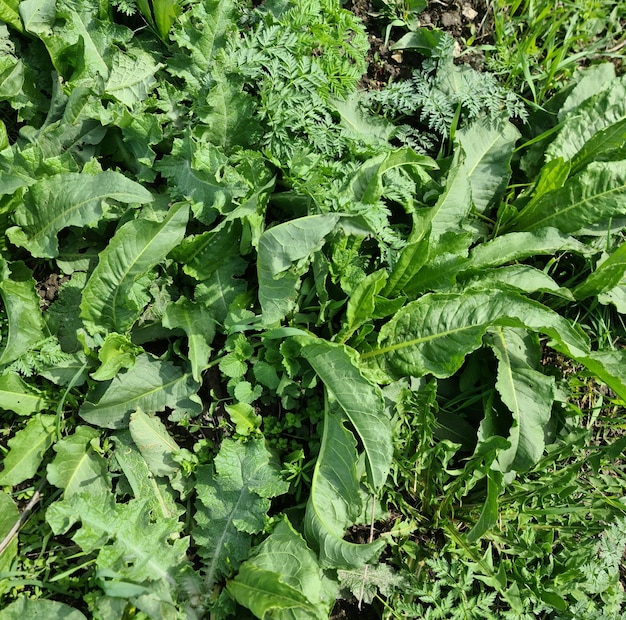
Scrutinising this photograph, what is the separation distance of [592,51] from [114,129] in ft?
8.71

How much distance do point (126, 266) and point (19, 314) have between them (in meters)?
0.44

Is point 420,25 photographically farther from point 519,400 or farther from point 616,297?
point 519,400

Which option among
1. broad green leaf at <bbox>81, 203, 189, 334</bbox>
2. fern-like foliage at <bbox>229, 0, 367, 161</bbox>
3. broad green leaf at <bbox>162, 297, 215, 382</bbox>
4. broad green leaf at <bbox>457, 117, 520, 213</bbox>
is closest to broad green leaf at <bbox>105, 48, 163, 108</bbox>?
fern-like foliage at <bbox>229, 0, 367, 161</bbox>

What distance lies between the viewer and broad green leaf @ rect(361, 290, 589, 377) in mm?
2385

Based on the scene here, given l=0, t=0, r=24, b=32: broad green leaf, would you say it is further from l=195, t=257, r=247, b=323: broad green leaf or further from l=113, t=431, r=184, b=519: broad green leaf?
l=113, t=431, r=184, b=519: broad green leaf

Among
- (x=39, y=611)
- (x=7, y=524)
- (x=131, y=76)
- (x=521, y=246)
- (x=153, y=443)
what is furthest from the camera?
(x=521, y=246)

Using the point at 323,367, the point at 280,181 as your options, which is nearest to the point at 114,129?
the point at 280,181

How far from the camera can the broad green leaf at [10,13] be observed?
8.19 feet

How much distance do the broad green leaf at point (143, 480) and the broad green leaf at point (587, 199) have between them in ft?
6.70

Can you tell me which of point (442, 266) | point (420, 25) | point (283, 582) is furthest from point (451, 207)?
point (283, 582)

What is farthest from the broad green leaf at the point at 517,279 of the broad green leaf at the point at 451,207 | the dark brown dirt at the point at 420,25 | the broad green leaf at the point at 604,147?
the dark brown dirt at the point at 420,25

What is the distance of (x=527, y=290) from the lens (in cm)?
261

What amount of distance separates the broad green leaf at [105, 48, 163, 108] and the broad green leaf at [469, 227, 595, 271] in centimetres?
164

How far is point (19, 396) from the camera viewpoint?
91.0 inches
